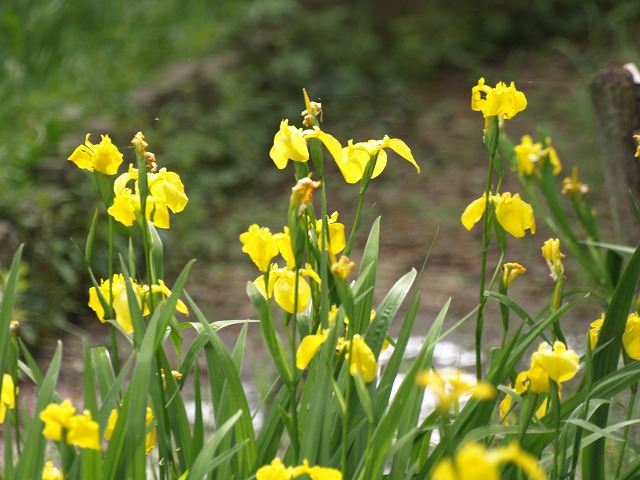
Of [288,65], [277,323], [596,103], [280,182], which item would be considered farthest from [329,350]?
[288,65]

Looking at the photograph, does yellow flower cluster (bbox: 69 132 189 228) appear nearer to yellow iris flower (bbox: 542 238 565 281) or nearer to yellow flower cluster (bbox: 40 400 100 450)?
yellow flower cluster (bbox: 40 400 100 450)

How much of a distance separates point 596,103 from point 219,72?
9.53ft

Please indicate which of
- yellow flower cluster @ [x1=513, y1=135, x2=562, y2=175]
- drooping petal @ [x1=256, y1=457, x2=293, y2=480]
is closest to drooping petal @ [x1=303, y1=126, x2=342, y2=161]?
yellow flower cluster @ [x1=513, y1=135, x2=562, y2=175]

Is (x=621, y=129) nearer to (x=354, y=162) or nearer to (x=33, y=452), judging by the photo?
(x=354, y=162)

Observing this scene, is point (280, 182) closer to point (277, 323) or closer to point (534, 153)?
point (277, 323)

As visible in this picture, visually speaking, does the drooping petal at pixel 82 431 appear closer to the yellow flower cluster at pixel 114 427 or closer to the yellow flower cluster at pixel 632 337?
the yellow flower cluster at pixel 114 427

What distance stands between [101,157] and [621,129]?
1358 mm

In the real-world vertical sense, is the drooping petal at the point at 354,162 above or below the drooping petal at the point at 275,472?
above

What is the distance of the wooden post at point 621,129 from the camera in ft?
7.07

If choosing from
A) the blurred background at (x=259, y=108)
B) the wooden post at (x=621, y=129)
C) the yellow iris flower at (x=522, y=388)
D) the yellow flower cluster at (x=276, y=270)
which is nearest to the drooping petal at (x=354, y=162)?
the yellow flower cluster at (x=276, y=270)

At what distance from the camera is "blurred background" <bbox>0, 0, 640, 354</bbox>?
3.61 meters

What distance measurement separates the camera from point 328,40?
18.0 feet

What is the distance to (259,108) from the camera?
4906 millimetres

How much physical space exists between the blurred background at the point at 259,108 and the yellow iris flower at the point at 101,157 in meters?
1.82
